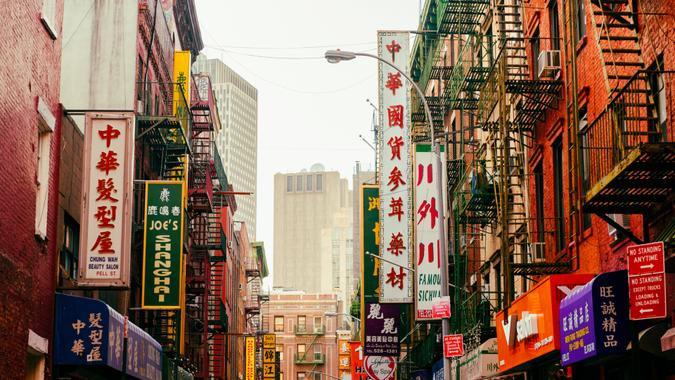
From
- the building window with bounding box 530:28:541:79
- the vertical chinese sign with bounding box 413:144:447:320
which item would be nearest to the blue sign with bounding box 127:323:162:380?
the vertical chinese sign with bounding box 413:144:447:320

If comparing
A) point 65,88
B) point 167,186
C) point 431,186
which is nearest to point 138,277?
point 167,186

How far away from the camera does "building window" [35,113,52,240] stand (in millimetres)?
21453

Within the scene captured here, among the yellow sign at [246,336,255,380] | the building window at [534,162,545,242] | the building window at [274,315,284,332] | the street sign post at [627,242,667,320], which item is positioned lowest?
the street sign post at [627,242,667,320]

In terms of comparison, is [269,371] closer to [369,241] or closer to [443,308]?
[369,241]

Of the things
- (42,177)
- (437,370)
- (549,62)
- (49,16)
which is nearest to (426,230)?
(437,370)

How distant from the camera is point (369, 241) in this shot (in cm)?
4678

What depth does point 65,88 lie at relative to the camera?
1371 inches

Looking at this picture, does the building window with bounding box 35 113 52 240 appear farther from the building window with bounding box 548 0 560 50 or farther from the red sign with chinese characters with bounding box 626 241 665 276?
the red sign with chinese characters with bounding box 626 241 665 276

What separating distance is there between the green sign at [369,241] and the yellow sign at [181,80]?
8.38 meters

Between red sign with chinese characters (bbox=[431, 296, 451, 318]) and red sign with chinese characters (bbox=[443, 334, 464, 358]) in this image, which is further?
red sign with chinese characters (bbox=[431, 296, 451, 318])

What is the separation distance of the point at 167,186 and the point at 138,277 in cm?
370

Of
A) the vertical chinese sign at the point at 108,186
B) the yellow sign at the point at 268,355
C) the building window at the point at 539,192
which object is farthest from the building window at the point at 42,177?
the yellow sign at the point at 268,355

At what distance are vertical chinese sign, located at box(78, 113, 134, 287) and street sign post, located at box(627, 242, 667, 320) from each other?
13.3 metres

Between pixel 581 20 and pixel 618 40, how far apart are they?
4733 millimetres
